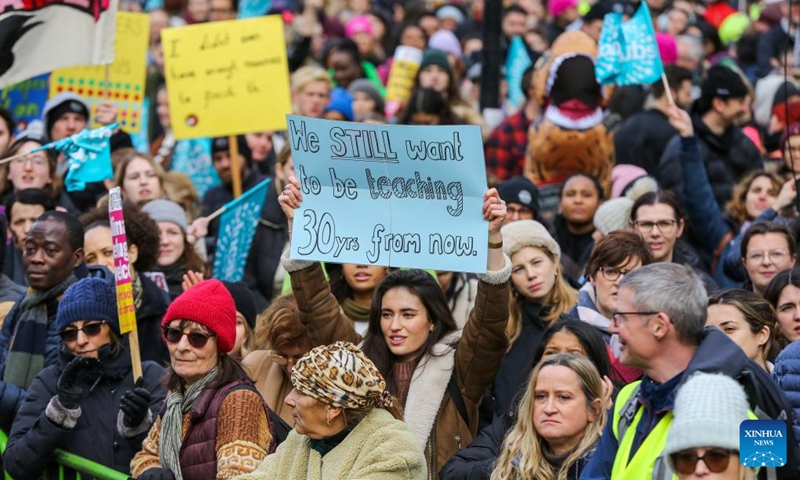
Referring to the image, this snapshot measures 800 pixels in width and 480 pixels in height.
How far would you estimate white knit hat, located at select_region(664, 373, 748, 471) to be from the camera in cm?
471

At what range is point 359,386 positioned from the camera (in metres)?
6.25

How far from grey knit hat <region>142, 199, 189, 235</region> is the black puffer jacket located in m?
3.48

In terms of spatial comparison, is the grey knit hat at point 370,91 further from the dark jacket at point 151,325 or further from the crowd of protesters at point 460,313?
the dark jacket at point 151,325

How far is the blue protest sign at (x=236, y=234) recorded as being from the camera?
10.2 metres

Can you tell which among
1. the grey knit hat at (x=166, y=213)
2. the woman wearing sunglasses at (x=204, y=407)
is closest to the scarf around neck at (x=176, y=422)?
the woman wearing sunglasses at (x=204, y=407)

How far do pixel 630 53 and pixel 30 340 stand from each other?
4.68 metres

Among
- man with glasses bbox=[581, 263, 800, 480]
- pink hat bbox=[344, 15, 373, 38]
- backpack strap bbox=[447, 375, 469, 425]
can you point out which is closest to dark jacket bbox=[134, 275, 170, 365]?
backpack strap bbox=[447, 375, 469, 425]

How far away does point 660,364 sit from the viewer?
5293mm

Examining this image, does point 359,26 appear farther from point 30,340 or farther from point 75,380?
point 75,380

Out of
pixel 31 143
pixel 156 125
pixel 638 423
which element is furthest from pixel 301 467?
pixel 156 125

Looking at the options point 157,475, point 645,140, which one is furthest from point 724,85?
point 157,475

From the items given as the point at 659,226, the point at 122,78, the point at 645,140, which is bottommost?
the point at 659,226

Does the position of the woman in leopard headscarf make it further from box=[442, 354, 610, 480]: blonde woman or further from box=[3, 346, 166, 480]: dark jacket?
box=[3, 346, 166, 480]: dark jacket

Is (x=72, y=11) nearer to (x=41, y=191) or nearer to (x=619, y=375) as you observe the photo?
(x=41, y=191)
